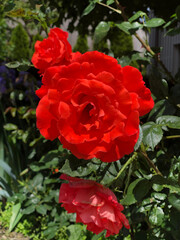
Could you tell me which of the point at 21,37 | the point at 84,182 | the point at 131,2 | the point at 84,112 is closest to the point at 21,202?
the point at 84,182

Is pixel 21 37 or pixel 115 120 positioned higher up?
pixel 115 120

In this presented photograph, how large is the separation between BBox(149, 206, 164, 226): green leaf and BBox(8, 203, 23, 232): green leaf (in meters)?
1.46

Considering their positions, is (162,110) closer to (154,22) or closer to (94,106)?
(154,22)

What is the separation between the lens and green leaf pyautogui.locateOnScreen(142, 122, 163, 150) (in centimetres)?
74

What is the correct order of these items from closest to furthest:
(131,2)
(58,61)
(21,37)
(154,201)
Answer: (58,61)
(154,201)
(131,2)
(21,37)

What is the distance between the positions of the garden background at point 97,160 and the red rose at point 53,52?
223mm

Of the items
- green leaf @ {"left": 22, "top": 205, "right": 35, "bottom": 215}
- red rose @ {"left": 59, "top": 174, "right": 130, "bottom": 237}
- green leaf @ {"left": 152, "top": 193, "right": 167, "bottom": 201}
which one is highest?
red rose @ {"left": 59, "top": 174, "right": 130, "bottom": 237}

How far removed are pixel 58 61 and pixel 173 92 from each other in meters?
0.59

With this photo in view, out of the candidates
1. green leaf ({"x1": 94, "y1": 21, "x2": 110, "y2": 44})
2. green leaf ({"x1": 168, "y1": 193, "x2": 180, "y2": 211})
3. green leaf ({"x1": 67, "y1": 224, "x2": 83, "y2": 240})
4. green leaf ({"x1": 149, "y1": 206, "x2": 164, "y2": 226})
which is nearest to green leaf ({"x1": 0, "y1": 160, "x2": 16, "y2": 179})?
green leaf ({"x1": 67, "y1": 224, "x2": 83, "y2": 240})

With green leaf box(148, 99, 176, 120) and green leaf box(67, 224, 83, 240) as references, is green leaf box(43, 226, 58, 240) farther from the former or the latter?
green leaf box(148, 99, 176, 120)

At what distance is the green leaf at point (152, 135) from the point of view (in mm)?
738

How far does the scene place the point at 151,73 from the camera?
1108 mm

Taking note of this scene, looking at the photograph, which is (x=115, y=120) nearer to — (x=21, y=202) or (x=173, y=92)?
(x=173, y=92)

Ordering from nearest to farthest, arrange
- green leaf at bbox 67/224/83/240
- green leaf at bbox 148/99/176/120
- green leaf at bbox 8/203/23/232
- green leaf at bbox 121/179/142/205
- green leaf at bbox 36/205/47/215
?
green leaf at bbox 121/179/142/205, green leaf at bbox 148/99/176/120, green leaf at bbox 67/224/83/240, green leaf at bbox 36/205/47/215, green leaf at bbox 8/203/23/232
